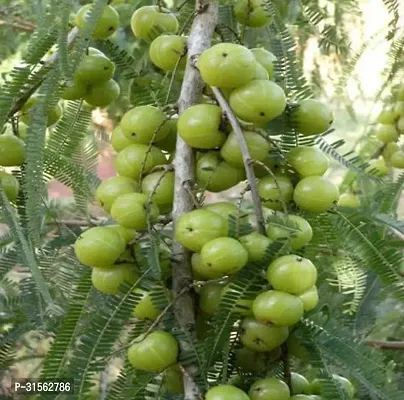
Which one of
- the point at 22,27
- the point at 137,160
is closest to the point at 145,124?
the point at 137,160

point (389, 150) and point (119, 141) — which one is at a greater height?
point (119, 141)

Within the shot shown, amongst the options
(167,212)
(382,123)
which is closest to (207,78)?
(167,212)

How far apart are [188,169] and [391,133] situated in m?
0.97

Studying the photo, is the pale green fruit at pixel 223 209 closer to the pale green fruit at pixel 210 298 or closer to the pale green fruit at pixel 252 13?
the pale green fruit at pixel 210 298

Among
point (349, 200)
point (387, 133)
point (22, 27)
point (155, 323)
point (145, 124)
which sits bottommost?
point (349, 200)

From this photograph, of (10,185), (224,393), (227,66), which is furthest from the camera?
(10,185)

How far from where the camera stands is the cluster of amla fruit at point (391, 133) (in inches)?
60.4

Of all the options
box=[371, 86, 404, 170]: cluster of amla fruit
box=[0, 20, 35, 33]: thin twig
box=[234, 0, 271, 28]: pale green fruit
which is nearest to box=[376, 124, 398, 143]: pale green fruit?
box=[371, 86, 404, 170]: cluster of amla fruit

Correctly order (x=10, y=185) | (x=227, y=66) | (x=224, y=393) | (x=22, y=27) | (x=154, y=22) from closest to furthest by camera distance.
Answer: (x=224, y=393) → (x=227, y=66) → (x=10, y=185) → (x=154, y=22) → (x=22, y=27)

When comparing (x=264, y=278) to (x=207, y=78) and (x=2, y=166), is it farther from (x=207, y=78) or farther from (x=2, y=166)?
(x=2, y=166)

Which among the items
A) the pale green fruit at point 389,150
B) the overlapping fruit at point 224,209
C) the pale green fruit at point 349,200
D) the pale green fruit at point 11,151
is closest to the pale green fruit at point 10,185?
the pale green fruit at point 11,151

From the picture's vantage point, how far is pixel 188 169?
75 centimetres

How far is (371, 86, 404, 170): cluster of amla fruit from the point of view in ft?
5.04

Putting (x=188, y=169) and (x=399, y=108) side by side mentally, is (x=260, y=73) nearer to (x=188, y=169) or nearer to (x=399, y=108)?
(x=188, y=169)
